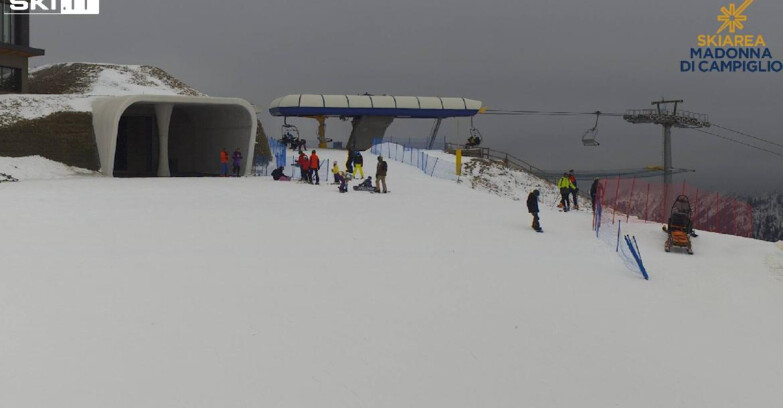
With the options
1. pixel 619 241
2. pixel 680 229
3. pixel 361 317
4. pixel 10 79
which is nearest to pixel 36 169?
pixel 10 79

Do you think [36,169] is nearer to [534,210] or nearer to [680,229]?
[534,210]

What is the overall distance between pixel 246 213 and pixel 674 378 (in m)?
12.3

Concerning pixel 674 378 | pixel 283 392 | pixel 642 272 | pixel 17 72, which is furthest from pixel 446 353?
pixel 17 72

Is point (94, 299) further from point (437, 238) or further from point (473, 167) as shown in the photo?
point (473, 167)

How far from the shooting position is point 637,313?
1097 centimetres

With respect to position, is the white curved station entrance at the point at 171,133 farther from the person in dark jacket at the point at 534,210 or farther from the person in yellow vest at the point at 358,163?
the person in dark jacket at the point at 534,210

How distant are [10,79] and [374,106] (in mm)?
25848

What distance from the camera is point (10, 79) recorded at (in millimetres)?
41250

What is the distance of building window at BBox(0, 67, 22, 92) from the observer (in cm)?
4069

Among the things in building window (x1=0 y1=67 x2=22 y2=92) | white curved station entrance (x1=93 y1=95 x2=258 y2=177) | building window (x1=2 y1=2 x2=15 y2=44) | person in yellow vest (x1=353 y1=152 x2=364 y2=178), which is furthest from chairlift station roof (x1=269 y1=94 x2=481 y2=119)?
person in yellow vest (x1=353 y1=152 x2=364 y2=178)

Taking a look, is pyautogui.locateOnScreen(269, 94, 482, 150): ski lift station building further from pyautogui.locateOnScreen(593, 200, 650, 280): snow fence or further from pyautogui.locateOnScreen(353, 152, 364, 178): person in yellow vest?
pyautogui.locateOnScreen(593, 200, 650, 280): snow fence

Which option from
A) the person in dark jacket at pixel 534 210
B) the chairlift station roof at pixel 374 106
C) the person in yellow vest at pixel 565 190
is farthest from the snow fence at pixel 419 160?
the person in dark jacket at pixel 534 210

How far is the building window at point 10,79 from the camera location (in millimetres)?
40688

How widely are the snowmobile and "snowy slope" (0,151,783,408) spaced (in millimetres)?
377
